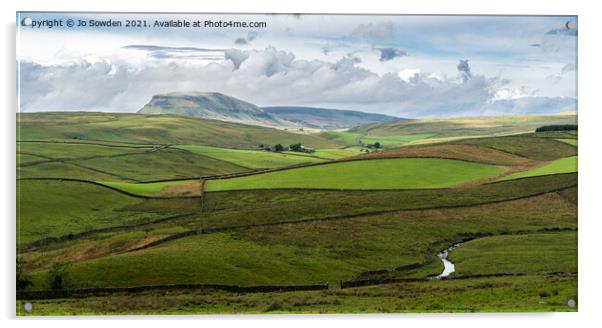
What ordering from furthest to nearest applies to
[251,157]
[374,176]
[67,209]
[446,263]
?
[251,157] < [374,176] < [67,209] < [446,263]

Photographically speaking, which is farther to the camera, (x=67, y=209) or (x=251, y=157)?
(x=251, y=157)

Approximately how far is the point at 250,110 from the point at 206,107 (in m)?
2.78

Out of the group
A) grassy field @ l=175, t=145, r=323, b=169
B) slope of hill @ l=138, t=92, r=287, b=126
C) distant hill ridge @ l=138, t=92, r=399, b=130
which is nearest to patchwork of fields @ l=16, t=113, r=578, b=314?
grassy field @ l=175, t=145, r=323, b=169

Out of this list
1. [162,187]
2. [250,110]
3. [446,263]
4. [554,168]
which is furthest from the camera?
[250,110]

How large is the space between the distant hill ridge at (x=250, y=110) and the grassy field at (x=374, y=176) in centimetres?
267

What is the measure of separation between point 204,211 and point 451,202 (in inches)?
499

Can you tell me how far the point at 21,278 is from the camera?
2888 cm

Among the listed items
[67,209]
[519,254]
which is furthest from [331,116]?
[67,209]

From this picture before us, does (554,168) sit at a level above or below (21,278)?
above

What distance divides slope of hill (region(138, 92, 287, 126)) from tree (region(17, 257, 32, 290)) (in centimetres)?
1031

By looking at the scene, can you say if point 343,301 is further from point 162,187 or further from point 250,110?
point 250,110

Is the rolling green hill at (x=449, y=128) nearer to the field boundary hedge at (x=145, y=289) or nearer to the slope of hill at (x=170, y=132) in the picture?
the slope of hill at (x=170, y=132)

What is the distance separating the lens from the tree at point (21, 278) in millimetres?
28672

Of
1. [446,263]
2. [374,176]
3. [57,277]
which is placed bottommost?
[446,263]
